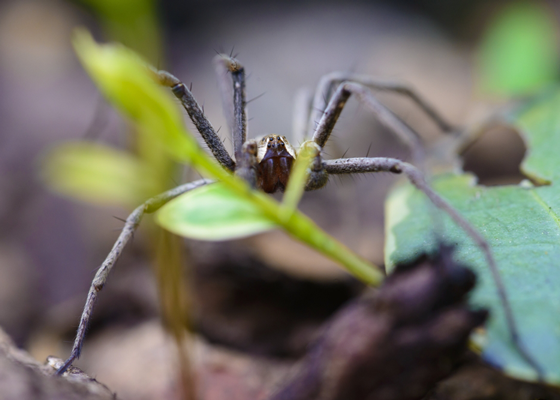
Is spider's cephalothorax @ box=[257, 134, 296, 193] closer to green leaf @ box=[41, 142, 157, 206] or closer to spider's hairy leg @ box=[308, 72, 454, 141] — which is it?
spider's hairy leg @ box=[308, 72, 454, 141]

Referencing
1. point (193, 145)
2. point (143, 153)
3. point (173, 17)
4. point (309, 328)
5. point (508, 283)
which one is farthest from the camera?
point (173, 17)

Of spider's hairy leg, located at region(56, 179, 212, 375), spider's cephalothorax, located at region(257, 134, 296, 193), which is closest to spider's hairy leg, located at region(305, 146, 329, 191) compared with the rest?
spider's cephalothorax, located at region(257, 134, 296, 193)

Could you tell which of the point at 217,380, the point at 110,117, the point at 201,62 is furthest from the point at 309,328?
the point at 201,62

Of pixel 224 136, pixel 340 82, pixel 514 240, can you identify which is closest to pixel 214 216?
pixel 514 240

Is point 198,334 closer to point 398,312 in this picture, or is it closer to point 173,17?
point 398,312

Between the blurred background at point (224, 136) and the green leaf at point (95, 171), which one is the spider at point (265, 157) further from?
the green leaf at point (95, 171)

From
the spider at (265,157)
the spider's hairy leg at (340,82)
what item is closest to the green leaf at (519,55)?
the spider's hairy leg at (340,82)
